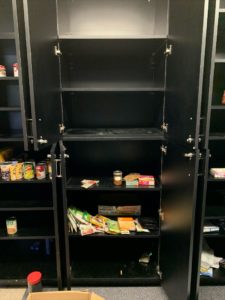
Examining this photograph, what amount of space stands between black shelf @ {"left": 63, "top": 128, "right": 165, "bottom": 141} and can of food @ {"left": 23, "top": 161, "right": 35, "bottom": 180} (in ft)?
1.12

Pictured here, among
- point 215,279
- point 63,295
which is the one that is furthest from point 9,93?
point 215,279

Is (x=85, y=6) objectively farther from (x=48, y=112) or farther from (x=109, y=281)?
(x=109, y=281)

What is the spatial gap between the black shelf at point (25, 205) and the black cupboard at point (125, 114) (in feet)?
0.70

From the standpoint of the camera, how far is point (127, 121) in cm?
187

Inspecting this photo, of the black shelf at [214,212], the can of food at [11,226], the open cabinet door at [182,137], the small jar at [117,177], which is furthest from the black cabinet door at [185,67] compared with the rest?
the can of food at [11,226]

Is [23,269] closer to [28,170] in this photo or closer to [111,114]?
[28,170]

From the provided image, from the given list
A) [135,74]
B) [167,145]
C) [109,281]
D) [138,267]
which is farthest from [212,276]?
[135,74]

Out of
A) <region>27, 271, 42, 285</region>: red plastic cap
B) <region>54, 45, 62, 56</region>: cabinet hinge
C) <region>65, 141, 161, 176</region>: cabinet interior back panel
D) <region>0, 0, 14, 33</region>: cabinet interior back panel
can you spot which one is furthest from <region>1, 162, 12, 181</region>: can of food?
<region>0, 0, 14, 33</region>: cabinet interior back panel

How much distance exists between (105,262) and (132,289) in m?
0.32

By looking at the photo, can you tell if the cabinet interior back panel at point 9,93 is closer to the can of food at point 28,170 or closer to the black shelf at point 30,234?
the can of food at point 28,170

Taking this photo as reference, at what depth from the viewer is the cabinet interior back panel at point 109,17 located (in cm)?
163

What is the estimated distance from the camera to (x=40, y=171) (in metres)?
1.61

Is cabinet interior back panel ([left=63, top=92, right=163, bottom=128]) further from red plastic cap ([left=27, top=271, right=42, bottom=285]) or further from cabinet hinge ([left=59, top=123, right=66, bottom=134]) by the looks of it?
red plastic cap ([left=27, top=271, right=42, bottom=285])

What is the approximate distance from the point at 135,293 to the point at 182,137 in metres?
1.31
